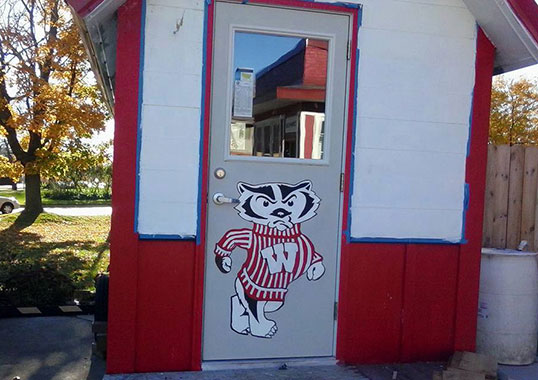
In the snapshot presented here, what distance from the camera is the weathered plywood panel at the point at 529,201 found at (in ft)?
15.5

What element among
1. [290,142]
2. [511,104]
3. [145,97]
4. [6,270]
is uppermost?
[511,104]

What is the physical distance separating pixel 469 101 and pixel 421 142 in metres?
0.50

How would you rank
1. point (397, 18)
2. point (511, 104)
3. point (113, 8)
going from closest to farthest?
point (113, 8) < point (397, 18) < point (511, 104)

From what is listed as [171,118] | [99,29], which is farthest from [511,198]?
[99,29]

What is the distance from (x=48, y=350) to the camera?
14.3 ft

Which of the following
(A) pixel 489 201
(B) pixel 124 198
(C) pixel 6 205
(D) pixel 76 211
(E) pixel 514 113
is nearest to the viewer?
(B) pixel 124 198

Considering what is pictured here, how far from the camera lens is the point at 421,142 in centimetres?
405

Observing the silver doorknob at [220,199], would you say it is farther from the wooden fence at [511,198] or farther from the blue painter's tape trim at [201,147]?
the wooden fence at [511,198]

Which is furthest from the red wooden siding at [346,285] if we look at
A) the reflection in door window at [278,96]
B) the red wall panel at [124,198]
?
the reflection in door window at [278,96]

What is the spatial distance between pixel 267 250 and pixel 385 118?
4.28 ft

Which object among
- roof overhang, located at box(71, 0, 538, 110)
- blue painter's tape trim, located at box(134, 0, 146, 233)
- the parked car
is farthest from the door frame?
the parked car

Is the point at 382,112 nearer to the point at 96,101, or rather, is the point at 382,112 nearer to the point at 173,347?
the point at 173,347

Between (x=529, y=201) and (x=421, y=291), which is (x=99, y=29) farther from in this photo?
(x=529, y=201)

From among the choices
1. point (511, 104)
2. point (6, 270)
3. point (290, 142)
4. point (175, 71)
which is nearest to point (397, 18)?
point (290, 142)
